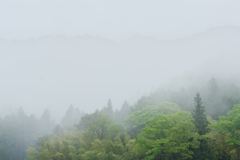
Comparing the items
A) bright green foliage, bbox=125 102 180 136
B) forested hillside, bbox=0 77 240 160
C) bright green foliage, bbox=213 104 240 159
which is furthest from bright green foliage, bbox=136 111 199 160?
bright green foliage, bbox=125 102 180 136

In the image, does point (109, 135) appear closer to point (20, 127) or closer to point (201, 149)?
point (201, 149)

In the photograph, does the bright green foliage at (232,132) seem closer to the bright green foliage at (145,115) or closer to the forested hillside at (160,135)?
the forested hillside at (160,135)

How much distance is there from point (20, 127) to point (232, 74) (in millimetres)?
143919

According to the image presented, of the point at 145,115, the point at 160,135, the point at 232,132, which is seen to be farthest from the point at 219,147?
the point at 145,115

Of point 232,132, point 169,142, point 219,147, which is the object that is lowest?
point 219,147

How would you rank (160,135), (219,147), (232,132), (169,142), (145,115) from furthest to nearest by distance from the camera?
(145,115) → (160,135) → (169,142) → (232,132) → (219,147)

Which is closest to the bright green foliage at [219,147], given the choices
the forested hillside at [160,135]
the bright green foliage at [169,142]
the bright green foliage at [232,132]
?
the forested hillside at [160,135]

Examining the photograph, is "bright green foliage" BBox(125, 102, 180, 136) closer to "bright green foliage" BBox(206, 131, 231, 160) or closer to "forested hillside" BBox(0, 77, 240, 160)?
"forested hillside" BBox(0, 77, 240, 160)

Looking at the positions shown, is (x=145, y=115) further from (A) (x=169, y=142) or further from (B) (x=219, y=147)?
(B) (x=219, y=147)

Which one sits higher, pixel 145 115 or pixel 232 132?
pixel 145 115

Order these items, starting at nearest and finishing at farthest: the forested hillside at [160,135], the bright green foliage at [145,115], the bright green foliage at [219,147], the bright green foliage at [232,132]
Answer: the bright green foliage at [232,132], the bright green foliage at [219,147], the forested hillside at [160,135], the bright green foliage at [145,115]

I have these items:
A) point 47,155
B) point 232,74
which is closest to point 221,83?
point 232,74

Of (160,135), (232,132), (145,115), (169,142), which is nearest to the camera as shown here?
(232,132)

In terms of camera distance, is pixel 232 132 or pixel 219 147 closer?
pixel 219 147
